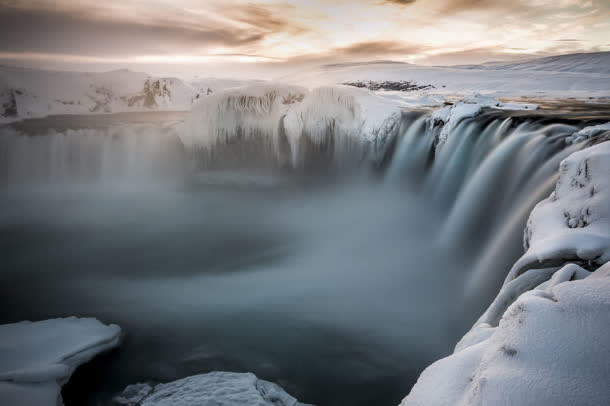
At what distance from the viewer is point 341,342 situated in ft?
16.4

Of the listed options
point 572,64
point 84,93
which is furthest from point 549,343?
point 572,64

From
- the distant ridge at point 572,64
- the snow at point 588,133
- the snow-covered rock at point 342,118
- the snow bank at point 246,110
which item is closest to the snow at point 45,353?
the snow bank at point 246,110

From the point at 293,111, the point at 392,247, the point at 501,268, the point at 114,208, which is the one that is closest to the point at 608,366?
the point at 501,268

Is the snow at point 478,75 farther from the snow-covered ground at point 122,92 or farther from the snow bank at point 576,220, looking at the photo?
the snow bank at point 576,220

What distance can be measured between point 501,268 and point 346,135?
568 centimetres

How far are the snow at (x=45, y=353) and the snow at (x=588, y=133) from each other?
722 centimetres

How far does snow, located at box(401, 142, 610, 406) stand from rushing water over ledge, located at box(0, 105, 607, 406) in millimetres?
2830

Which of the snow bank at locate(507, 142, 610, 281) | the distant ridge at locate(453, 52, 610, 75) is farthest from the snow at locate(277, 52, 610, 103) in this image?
the snow bank at locate(507, 142, 610, 281)

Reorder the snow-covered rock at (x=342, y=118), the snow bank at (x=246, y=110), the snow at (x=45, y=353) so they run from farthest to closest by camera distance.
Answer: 1. the snow bank at (x=246, y=110)
2. the snow-covered rock at (x=342, y=118)
3. the snow at (x=45, y=353)

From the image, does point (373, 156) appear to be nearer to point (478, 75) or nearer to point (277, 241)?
point (277, 241)

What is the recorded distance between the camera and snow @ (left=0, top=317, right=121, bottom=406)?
11.3 feet

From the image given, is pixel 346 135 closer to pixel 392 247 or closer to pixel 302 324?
pixel 392 247

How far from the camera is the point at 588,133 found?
189 inches

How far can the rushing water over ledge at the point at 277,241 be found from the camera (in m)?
4.77
